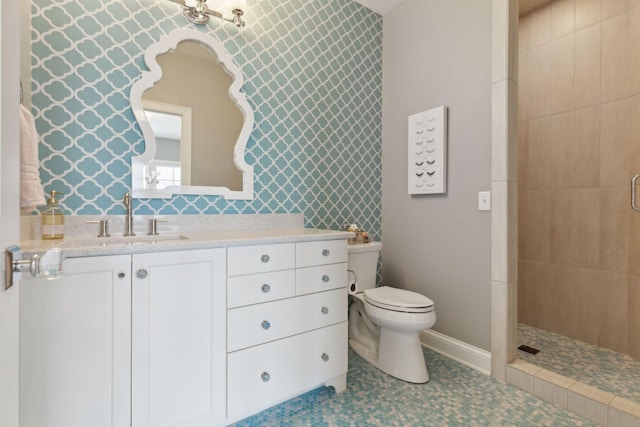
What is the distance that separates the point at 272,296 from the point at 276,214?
75 cm

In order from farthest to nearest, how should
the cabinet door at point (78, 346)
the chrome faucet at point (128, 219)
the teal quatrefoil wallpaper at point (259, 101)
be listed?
the chrome faucet at point (128, 219) < the teal quatrefoil wallpaper at point (259, 101) < the cabinet door at point (78, 346)

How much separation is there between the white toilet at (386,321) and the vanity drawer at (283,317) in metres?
0.29

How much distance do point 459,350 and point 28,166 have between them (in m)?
2.54

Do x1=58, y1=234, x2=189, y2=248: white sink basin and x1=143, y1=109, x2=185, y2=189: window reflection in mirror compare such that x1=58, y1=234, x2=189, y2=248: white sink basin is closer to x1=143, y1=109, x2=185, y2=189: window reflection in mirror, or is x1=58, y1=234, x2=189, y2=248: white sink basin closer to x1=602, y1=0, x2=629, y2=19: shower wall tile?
x1=143, y1=109, x2=185, y2=189: window reflection in mirror

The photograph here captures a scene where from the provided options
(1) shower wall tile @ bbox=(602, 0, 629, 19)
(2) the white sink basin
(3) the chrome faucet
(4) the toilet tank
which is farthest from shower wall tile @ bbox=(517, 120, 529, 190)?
(3) the chrome faucet

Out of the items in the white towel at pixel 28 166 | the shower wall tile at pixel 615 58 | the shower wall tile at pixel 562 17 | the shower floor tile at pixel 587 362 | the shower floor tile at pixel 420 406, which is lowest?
the shower floor tile at pixel 420 406

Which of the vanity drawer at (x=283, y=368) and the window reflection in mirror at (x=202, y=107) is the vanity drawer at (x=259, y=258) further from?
the window reflection in mirror at (x=202, y=107)

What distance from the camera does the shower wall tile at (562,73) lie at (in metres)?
2.49

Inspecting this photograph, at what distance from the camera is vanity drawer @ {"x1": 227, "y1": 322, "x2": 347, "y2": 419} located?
150cm

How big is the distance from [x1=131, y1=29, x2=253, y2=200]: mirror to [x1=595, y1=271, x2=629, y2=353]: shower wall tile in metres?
2.64

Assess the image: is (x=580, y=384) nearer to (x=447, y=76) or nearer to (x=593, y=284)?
(x=593, y=284)

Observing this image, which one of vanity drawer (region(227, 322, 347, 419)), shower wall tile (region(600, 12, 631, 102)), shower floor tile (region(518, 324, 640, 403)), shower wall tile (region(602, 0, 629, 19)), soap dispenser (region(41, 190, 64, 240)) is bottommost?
shower floor tile (region(518, 324, 640, 403))

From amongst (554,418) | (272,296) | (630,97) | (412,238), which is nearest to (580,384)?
(554,418)

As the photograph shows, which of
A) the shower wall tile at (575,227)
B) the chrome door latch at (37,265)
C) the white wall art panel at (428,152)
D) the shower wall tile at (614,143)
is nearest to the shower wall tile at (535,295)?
the shower wall tile at (575,227)
